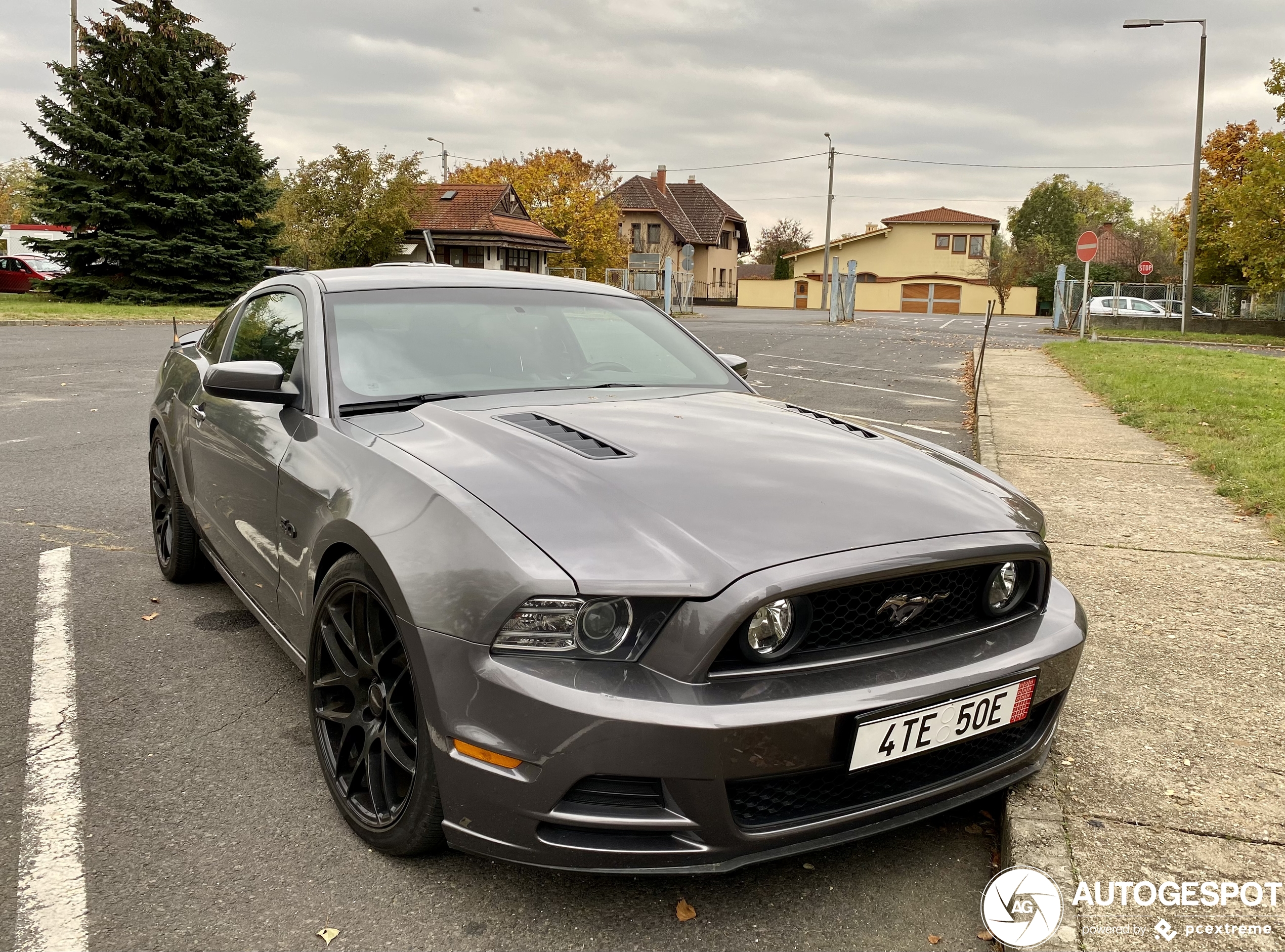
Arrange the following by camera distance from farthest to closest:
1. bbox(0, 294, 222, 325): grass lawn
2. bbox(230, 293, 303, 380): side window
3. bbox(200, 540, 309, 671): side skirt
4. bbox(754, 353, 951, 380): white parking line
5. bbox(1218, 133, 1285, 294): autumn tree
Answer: bbox(1218, 133, 1285, 294): autumn tree < bbox(0, 294, 222, 325): grass lawn < bbox(754, 353, 951, 380): white parking line < bbox(230, 293, 303, 380): side window < bbox(200, 540, 309, 671): side skirt

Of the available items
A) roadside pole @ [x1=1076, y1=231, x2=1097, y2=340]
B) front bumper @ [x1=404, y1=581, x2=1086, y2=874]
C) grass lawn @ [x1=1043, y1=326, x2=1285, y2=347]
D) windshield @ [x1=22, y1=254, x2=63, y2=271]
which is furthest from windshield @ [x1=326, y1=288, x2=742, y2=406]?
windshield @ [x1=22, y1=254, x2=63, y2=271]

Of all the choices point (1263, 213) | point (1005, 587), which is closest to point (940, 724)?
point (1005, 587)

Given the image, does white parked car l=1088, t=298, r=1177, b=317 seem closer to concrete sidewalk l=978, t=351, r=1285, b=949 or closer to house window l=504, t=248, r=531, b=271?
house window l=504, t=248, r=531, b=271

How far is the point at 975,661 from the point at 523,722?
1.06 m

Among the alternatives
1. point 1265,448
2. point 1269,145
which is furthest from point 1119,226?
point 1265,448

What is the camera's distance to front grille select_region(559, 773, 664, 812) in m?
2.07

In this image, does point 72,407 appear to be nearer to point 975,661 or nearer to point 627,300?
point 627,300

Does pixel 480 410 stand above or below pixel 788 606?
above

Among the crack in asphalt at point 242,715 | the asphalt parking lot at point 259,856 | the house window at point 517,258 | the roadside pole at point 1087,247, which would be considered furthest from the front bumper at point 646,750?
the house window at point 517,258

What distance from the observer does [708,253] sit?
235 feet

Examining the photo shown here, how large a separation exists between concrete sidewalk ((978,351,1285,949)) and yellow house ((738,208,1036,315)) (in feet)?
197

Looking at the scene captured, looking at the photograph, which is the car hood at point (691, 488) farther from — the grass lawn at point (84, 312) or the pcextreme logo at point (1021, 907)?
the grass lawn at point (84, 312)

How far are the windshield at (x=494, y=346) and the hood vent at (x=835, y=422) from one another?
0.39m

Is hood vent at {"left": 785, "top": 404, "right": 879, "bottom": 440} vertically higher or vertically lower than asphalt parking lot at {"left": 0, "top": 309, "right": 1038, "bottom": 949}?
higher
